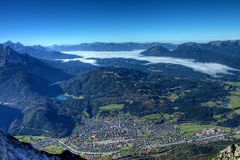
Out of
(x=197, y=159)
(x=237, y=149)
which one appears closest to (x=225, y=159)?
(x=237, y=149)

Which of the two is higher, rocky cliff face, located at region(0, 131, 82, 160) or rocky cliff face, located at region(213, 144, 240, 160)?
rocky cliff face, located at region(0, 131, 82, 160)

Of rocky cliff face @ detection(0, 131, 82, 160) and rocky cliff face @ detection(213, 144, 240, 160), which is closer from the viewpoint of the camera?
rocky cliff face @ detection(0, 131, 82, 160)

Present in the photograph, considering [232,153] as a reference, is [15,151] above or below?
above

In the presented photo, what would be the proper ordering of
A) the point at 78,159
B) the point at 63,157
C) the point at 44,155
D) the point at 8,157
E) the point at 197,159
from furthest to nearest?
the point at 197,159 < the point at 78,159 < the point at 63,157 < the point at 44,155 < the point at 8,157

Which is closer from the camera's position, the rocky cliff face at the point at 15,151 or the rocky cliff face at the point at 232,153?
the rocky cliff face at the point at 15,151

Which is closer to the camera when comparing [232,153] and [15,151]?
[15,151]

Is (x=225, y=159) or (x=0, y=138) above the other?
(x=0, y=138)

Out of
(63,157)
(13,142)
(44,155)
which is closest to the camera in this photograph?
(13,142)

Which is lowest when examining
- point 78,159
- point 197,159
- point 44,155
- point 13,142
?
point 197,159

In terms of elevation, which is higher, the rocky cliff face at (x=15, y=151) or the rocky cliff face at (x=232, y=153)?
the rocky cliff face at (x=15, y=151)

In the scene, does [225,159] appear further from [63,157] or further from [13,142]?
[13,142]

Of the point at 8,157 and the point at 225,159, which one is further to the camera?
the point at 225,159
